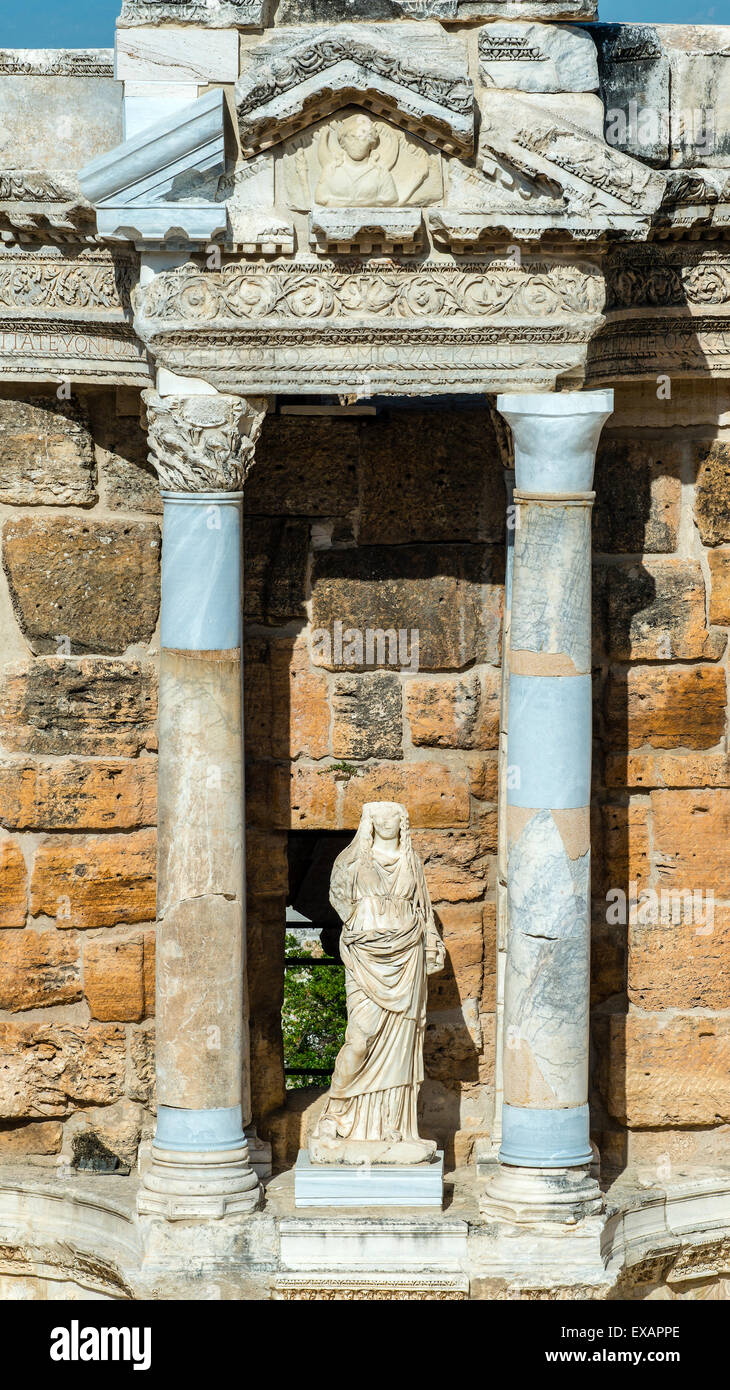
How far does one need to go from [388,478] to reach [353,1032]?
114 inches

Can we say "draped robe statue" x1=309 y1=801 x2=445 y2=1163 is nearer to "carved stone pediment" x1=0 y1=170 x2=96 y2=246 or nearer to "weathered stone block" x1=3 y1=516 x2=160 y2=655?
"weathered stone block" x1=3 y1=516 x2=160 y2=655

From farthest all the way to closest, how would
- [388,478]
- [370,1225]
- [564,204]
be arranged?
[388,478] < [370,1225] < [564,204]

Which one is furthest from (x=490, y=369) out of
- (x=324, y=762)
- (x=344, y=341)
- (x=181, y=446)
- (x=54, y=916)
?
(x=54, y=916)

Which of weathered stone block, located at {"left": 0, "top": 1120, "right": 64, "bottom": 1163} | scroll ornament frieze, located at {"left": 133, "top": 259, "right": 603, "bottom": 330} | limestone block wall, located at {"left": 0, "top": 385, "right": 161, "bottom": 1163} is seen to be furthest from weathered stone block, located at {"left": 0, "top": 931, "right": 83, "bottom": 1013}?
scroll ornament frieze, located at {"left": 133, "top": 259, "right": 603, "bottom": 330}

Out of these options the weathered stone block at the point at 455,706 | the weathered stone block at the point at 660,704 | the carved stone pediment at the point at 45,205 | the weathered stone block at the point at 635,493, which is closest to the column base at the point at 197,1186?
the weathered stone block at the point at 455,706

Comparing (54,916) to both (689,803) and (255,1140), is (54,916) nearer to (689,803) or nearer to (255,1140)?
(255,1140)

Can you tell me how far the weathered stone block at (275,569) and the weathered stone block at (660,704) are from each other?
5.64 ft

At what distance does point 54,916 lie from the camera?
13219mm

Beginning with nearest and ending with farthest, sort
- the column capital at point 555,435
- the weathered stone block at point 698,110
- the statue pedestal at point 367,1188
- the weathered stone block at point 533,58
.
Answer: the weathered stone block at point 533,58, the column capital at point 555,435, the statue pedestal at point 367,1188, the weathered stone block at point 698,110

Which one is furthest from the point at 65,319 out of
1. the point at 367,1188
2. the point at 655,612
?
the point at 367,1188

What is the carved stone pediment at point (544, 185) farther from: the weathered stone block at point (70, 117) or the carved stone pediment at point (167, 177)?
the weathered stone block at point (70, 117)

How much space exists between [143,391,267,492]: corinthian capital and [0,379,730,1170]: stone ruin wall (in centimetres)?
135

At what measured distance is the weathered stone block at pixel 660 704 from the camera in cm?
1312

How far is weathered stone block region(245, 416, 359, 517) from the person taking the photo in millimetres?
13125
